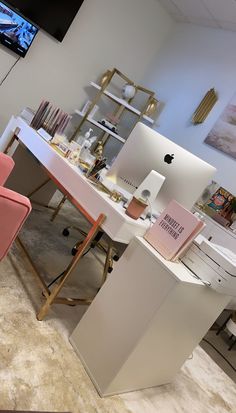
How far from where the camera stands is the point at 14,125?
2.92 meters

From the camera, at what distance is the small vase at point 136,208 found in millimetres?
1863

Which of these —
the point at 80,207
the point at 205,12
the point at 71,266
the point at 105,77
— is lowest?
the point at 71,266

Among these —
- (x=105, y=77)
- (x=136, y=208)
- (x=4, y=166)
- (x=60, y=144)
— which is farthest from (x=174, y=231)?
(x=105, y=77)

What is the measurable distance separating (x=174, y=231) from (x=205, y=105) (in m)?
2.81

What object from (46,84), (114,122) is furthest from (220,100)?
(46,84)

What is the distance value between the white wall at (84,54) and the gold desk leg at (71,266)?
3007mm

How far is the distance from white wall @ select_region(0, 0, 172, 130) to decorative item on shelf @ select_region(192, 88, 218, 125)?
1.23 m

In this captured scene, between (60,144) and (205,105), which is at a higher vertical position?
(205,105)

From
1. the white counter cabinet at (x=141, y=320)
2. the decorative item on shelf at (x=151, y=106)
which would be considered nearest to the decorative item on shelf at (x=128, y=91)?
the decorative item on shelf at (x=151, y=106)

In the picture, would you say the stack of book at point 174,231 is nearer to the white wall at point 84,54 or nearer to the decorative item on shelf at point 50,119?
the decorative item on shelf at point 50,119

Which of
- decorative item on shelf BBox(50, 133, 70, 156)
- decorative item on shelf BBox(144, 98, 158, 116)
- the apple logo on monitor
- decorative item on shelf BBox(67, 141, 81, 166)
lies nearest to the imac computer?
the apple logo on monitor

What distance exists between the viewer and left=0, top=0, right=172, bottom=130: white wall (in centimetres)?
421

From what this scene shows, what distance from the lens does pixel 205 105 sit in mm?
4117

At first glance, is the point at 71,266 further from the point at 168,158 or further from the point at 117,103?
the point at 117,103
